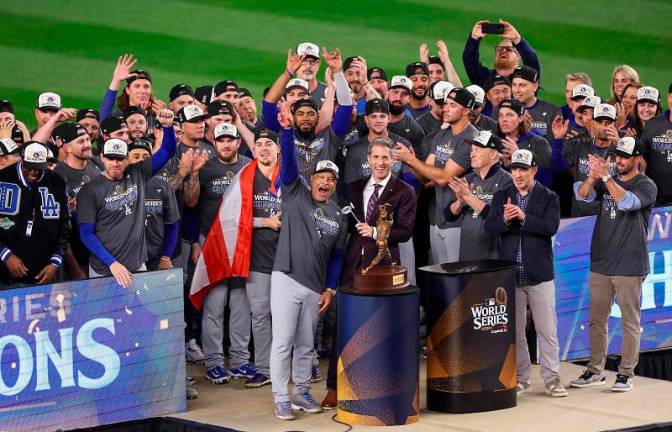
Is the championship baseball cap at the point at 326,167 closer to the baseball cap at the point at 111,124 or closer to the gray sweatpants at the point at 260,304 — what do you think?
the gray sweatpants at the point at 260,304

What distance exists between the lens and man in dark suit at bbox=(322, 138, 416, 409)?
11.0 m

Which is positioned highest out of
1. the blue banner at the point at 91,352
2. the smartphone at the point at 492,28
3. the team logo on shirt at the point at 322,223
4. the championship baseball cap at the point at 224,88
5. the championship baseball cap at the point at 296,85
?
the smartphone at the point at 492,28

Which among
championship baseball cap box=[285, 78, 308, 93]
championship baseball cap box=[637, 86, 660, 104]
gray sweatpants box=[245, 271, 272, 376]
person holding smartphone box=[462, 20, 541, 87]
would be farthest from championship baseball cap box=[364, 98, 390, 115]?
championship baseball cap box=[637, 86, 660, 104]

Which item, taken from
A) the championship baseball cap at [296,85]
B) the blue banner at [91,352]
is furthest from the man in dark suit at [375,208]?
the championship baseball cap at [296,85]

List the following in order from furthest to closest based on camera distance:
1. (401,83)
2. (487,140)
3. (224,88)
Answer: (224,88) < (401,83) < (487,140)

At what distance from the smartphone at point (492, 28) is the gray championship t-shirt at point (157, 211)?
13.0 ft

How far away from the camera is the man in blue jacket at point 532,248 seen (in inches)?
442

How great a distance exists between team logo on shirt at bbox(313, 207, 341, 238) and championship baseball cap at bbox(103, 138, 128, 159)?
56.7 inches

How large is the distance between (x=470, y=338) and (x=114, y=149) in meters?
2.87

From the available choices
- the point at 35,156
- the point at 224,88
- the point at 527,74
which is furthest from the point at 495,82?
the point at 35,156

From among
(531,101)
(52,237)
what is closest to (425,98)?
(531,101)

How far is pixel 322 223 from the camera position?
11.0 m

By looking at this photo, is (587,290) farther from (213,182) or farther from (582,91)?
(213,182)

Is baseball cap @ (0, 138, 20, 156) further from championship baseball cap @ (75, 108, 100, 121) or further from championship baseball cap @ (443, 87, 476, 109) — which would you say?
championship baseball cap @ (443, 87, 476, 109)
